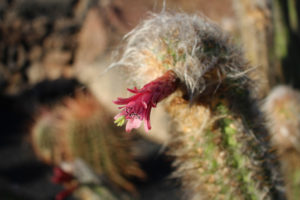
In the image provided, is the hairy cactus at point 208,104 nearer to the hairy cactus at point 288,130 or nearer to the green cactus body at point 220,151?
the green cactus body at point 220,151

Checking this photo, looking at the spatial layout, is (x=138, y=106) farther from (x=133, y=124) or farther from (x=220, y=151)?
(x=220, y=151)

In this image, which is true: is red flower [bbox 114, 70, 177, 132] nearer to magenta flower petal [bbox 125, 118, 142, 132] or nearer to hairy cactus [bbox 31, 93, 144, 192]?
magenta flower petal [bbox 125, 118, 142, 132]

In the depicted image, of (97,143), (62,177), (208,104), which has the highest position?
(97,143)

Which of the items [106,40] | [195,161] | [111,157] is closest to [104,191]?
[111,157]

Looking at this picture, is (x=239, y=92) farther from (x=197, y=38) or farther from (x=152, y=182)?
(x=152, y=182)

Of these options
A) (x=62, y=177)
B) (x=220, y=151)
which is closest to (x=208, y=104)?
(x=220, y=151)

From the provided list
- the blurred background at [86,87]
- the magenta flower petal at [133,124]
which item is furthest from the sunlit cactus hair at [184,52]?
the magenta flower petal at [133,124]
